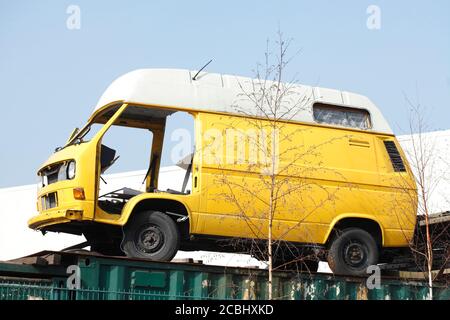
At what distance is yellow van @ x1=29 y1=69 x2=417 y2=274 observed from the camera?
36.9ft

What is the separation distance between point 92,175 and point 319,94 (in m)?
4.10

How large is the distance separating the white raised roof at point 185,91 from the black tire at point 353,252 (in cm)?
197

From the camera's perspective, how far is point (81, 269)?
10148mm

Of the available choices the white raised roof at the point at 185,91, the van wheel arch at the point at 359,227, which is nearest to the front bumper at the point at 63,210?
the white raised roof at the point at 185,91

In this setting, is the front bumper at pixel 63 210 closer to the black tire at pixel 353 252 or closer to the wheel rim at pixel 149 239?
the wheel rim at pixel 149 239

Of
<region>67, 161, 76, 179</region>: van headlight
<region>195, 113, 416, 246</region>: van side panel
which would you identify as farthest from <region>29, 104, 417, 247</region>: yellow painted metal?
<region>67, 161, 76, 179</region>: van headlight

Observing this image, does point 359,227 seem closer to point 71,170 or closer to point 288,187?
point 288,187

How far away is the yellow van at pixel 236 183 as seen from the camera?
36.9 ft

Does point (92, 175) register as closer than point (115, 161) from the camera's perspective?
Yes

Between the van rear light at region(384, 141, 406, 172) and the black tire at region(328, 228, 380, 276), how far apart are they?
1324 mm

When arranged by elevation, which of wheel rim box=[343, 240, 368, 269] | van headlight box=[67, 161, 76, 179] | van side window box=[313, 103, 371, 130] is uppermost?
van side window box=[313, 103, 371, 130]

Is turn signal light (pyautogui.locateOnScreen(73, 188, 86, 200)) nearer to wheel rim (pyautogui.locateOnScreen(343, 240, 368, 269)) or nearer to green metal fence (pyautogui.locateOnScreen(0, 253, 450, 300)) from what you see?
green metal fence (pyautogui.locateOnScreen(0, 253, 450, 300))
